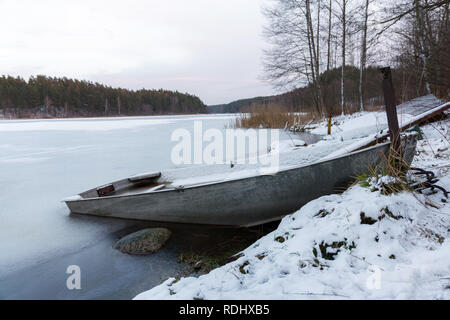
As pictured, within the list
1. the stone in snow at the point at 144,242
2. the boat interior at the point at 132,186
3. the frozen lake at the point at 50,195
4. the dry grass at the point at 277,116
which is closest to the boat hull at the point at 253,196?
the stone in snow at the point at 144,242

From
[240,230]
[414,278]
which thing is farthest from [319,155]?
[414,278]

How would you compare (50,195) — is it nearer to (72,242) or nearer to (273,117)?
(72,242)

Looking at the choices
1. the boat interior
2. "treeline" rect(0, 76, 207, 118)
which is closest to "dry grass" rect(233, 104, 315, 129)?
the boat interior

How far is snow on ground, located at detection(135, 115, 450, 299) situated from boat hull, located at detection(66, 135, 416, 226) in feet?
2.33

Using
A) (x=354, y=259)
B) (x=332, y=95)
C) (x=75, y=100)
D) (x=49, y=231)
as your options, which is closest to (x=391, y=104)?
(x=354, y=259)

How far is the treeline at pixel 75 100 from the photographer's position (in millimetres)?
42906

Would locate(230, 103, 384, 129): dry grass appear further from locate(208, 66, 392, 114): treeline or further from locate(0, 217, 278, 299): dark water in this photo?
locate(0, 217, 278, 299): dark water

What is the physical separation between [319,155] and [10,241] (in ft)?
14.5

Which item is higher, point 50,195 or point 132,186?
point 132,186

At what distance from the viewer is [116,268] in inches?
103

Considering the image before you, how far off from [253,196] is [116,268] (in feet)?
5.73

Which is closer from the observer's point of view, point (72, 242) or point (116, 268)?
point (116, 268)

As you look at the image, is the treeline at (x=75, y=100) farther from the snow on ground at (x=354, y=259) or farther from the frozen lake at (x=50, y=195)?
the snow on ground at (x=354, y=259)
